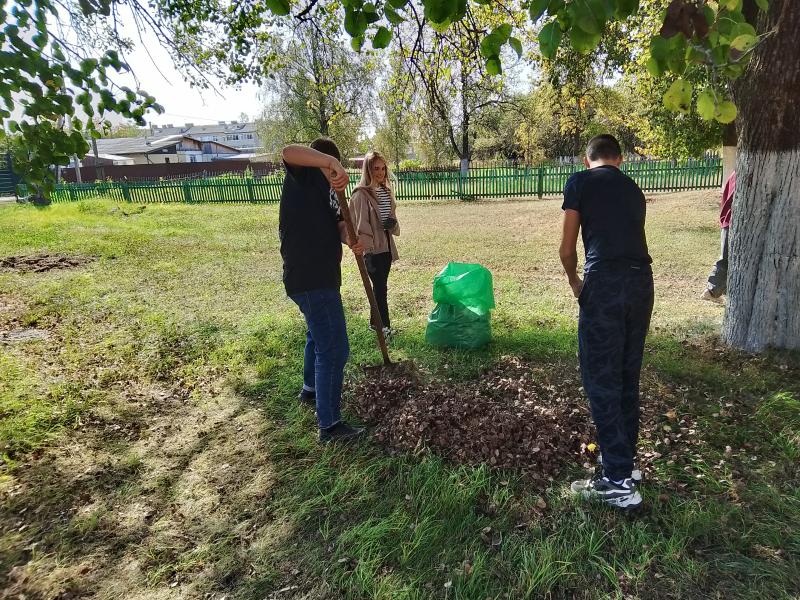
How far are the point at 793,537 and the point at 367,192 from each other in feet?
12.7

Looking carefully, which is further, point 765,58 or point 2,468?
point 765,58

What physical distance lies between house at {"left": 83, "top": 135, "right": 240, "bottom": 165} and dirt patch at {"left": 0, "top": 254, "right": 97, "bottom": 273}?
5226cm

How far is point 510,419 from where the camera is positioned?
312 centimetres

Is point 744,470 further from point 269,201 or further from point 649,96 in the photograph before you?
point 269,201

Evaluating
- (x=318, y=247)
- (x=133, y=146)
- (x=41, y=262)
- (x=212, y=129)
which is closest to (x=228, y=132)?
(x=212, y=129)

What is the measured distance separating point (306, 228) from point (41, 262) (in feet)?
28.2

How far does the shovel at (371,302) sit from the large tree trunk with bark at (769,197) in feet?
8.84

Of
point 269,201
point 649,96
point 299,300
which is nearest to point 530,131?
point 269,201

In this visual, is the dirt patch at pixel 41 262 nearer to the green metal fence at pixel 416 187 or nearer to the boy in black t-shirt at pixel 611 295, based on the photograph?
the boy in black t-shirt at pixel 611 295

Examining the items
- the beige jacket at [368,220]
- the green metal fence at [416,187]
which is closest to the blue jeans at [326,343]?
the beige jacket at [368,220]

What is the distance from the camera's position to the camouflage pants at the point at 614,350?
90.9 inches

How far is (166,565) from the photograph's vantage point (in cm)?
233

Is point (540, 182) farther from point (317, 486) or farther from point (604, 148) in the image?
point (317, 486)

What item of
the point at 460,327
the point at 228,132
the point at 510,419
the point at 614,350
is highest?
the point at 228,132
